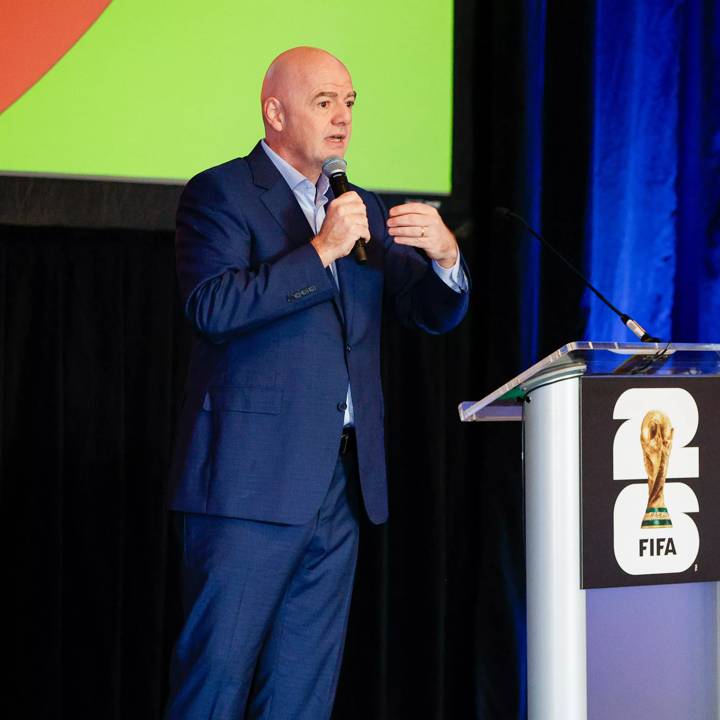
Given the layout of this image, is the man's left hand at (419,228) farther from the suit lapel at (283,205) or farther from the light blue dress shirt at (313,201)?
the suit lapel at (283,205)

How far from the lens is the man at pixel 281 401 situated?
6.91 feet

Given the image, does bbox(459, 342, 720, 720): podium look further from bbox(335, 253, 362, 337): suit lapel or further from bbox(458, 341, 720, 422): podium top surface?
bbox(335, 253, 362, 337): suit lapel

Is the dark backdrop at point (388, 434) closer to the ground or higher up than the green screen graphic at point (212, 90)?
closer to the ground

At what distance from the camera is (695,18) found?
10.9ft

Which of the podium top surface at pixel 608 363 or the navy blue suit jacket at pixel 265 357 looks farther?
the navy blue suit jacket at pixel 265 357

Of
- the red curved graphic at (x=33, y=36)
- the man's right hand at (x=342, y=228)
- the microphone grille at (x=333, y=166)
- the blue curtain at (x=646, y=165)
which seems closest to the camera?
the man's right hand at (x=342, y=228)

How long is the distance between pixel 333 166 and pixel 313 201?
165 mm

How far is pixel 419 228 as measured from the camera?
7.00 feet

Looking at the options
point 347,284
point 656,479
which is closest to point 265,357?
point 347,284

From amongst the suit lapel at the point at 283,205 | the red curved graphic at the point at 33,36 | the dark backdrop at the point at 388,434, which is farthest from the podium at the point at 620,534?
the red curved graphic at the point at 33,36

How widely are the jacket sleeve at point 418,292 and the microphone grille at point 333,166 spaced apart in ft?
0.87

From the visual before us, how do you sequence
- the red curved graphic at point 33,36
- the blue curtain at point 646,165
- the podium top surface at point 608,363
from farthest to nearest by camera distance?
the blue curtain at point 646,165
the red curved graphic at point 33,36
the podium top surface at point 608,363

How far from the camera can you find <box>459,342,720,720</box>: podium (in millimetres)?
1829

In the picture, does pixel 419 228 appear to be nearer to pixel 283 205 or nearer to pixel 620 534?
pixel 283 205
